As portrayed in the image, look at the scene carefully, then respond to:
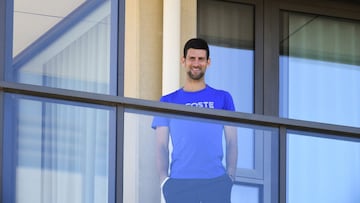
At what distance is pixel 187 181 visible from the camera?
1188 cm

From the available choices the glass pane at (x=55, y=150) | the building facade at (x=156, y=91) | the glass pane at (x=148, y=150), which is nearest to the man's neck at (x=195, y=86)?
the building facade at (x=156, y=91)

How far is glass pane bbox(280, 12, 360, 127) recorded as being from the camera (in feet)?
48.8

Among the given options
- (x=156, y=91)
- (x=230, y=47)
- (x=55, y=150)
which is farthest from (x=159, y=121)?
(x=230, y=47)

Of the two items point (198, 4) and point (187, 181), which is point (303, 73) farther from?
point (187, 181)

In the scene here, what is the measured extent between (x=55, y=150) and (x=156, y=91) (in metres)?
2.63

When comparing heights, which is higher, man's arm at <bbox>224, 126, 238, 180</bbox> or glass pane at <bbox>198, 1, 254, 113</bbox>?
→ glass pane at <bbox>198, 1, 254, 113</bbox>

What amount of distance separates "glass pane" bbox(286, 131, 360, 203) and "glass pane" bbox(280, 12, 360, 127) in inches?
89.8

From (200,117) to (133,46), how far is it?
8.09 feet

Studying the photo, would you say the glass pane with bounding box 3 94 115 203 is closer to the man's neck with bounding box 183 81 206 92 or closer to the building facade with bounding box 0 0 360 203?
the building facade with bounding box 0 0 360 203

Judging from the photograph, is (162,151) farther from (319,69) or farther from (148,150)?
(319,69)

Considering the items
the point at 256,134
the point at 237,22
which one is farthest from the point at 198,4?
the point at 256,134

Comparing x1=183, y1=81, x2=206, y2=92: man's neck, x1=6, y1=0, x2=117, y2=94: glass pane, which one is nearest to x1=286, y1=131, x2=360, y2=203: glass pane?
x1=183, y1=81, x2=206, y2=92: man's neck

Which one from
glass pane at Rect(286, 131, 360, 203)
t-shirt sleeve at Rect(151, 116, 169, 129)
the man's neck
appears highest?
the man's neck

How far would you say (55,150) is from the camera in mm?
11641
